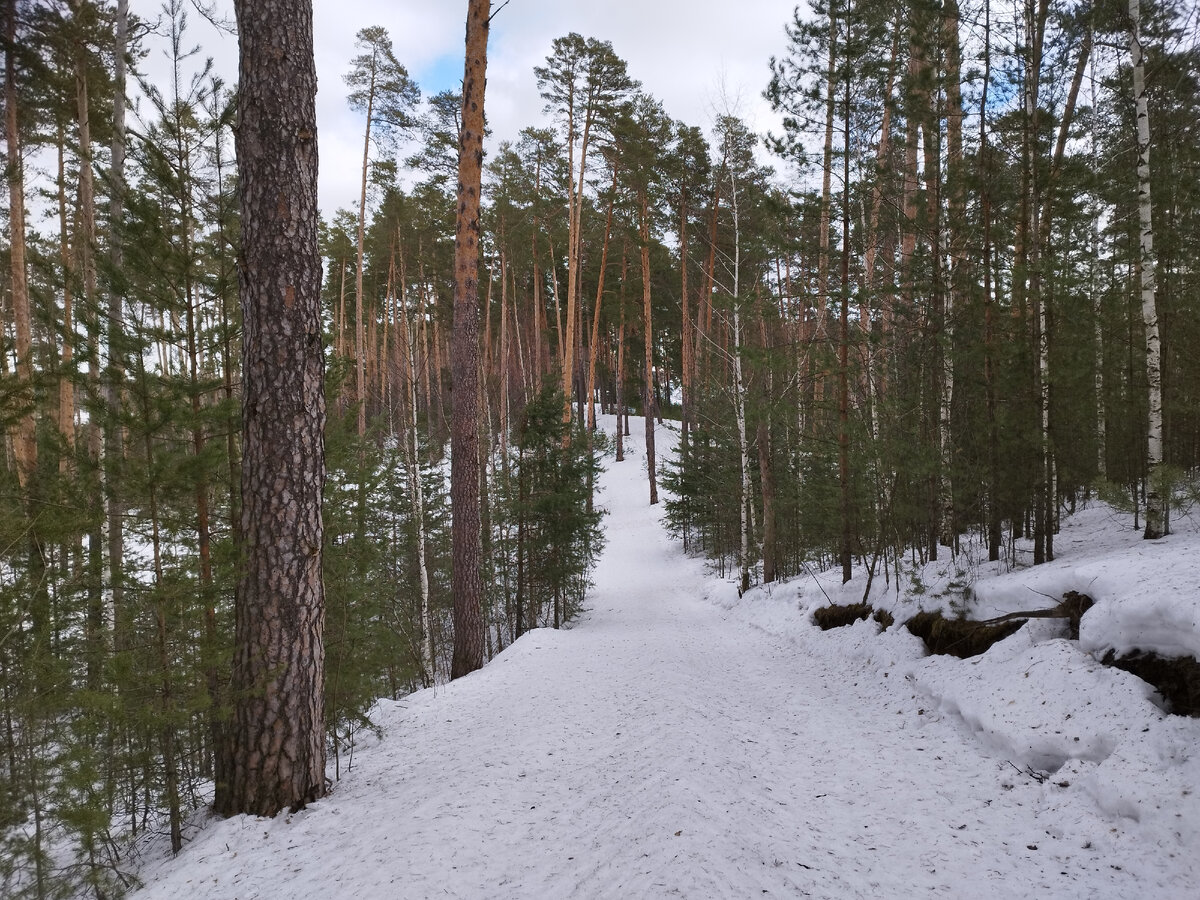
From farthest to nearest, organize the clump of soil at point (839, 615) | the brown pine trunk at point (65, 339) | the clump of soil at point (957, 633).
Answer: the clump of soil at point (839, 615) < the clump of soil at point (957, 633) < the brown pine trunk at point (65, 339)

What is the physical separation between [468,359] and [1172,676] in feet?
24.7

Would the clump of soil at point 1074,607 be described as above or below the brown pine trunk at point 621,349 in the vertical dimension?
below

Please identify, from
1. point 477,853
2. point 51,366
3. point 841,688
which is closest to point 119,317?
point 51,366

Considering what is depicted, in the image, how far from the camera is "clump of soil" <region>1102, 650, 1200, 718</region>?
3.24 m

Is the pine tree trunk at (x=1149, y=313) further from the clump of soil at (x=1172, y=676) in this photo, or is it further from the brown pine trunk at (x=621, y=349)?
the brown pine trunk at (x=621, y=349)

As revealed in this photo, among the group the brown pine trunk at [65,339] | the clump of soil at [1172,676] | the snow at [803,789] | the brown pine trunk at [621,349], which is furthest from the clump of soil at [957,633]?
the brown pine trunk at [621,349]

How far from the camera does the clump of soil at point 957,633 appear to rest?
507 cm

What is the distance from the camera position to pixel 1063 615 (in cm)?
459

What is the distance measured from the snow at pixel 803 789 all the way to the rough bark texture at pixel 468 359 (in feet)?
6.49

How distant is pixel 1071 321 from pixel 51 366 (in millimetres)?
11773

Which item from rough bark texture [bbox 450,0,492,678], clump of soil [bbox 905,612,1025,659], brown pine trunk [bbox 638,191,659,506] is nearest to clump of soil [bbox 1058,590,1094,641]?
clump of soil [bbox 905,612,1025,659]

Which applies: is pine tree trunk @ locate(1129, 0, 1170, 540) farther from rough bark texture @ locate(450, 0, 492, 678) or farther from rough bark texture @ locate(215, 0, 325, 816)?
rough bark texture @ locate(215, 0, 325, 816)

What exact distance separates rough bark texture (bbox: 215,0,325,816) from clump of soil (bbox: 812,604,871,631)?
6.84 meters

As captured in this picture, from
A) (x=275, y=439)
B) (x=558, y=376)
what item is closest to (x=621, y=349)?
(x=558, y=376)
